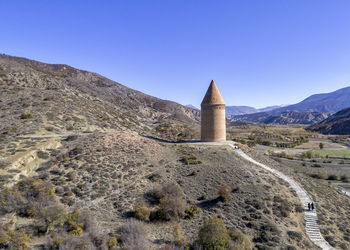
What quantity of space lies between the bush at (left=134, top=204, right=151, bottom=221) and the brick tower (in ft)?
43.3

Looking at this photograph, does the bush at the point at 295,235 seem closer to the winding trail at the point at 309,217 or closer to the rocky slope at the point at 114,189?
the rocky slope at the point at 114,189

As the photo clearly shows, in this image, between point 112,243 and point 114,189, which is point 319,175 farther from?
point 112,243

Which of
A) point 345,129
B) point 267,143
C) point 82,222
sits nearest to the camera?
point 82,222

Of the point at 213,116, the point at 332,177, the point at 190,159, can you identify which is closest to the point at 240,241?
the point at 190,159

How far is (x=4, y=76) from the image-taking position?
30391mm

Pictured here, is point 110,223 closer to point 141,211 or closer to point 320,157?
point 141,211

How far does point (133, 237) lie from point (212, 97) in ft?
55.7

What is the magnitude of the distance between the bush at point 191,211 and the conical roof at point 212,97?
42.4 feet

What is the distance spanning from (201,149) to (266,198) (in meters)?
8.20

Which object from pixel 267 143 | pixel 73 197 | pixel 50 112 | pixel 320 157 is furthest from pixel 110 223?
pixel 267 143

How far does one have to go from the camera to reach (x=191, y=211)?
11.5 meters

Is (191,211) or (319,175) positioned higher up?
(191,211)

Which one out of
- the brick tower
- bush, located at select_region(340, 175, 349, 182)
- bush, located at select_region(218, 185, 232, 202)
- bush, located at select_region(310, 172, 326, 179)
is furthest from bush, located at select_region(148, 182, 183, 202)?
bush, located at select_region(340, 175, 349, 182)

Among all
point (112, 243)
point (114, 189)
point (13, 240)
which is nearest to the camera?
point (13, 240)
